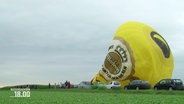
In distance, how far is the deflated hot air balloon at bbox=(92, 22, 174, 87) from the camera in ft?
212

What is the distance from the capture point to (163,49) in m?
66.0

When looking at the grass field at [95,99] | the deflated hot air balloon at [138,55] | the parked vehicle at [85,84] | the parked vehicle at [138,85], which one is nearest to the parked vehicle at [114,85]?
the deflated hot air balloon at [138,55]

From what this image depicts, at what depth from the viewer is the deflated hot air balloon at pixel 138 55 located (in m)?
64.6

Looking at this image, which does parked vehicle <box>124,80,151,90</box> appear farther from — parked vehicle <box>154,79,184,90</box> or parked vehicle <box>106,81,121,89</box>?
parked vehicle <box>154,79,184,90</box>

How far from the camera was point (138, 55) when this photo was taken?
2557 inches

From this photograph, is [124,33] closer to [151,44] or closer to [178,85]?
[151,44]

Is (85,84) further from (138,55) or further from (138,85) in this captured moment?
(138,85)

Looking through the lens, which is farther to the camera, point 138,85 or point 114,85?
point 114,85

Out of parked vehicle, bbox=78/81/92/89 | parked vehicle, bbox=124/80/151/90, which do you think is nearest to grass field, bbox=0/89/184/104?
parked vehicle, bbox=124/80/151/90

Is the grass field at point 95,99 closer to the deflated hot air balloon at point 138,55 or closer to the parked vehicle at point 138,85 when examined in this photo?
the parked vehicle at point 138,85

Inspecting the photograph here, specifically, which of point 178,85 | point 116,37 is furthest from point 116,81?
Answer: point 178,85

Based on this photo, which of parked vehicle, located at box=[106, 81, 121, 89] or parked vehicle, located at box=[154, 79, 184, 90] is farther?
parked vehicle, located at box=[106, 81, 121, 89]

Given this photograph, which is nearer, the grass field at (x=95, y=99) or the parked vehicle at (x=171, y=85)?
the grass field at (x=95, y=99)

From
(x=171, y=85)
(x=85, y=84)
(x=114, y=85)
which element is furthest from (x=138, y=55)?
(x=85, y=84)
